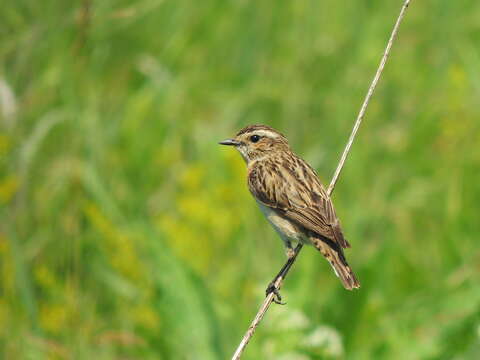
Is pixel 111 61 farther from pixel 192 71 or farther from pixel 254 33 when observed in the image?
pixel 254 33

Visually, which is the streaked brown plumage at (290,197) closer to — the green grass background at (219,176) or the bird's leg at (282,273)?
the bird's leg at (282,273)

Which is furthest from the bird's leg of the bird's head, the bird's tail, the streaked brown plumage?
the bird's head

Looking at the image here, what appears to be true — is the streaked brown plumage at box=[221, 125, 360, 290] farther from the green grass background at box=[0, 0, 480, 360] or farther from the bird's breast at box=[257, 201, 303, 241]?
the green grass background at box=[0, 0, 480, 360]

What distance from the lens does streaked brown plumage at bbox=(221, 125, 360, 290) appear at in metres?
4.90

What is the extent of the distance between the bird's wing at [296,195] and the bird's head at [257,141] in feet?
0.51

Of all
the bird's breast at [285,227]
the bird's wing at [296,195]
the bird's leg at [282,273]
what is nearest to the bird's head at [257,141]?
the bird's wing at [296,195]

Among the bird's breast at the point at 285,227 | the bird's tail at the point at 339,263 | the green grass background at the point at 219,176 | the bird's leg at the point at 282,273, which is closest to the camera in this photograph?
the bird's tail at the point at 339,263

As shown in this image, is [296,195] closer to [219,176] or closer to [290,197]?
[290,197]

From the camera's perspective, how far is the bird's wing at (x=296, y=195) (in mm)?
4984

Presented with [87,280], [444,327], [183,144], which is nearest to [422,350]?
[444,327]

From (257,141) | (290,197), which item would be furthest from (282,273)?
(257,141)

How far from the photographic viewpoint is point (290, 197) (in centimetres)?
535

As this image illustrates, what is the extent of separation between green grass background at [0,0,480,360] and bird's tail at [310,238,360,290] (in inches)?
21.9

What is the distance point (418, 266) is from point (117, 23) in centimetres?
327
